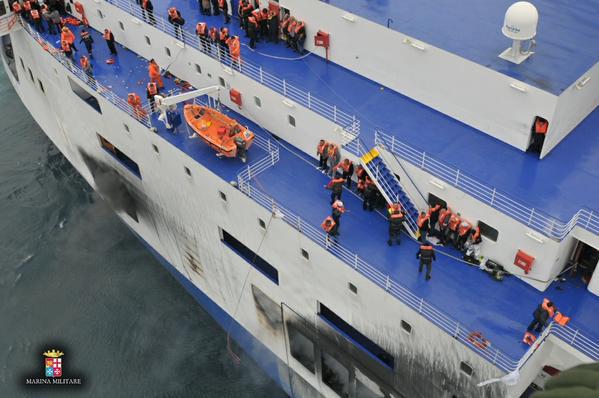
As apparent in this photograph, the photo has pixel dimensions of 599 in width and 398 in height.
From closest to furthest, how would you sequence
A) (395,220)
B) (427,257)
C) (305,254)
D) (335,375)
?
(427,257), (395,220), (305,254), (335,375)

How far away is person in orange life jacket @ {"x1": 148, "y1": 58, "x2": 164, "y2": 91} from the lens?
19609 millimetres

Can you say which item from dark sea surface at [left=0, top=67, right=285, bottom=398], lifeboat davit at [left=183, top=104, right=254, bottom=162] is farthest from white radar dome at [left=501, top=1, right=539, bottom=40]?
dark sea surface at [left=0, top=67, right=285, bottom=398]

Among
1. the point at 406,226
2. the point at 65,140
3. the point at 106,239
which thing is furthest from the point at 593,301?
the point at 65,140

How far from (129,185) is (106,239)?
395 cm

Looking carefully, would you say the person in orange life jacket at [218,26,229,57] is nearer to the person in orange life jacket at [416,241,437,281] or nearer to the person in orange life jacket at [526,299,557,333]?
the person in orange life jacket at [416,241,437,281]

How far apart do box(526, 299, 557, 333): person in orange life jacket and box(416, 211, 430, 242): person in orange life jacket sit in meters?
3.09

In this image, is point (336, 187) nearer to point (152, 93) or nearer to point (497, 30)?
point (497, 30)

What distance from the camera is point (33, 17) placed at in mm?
22750

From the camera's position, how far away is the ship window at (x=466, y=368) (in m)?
12.7

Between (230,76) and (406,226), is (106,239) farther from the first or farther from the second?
(406,226)

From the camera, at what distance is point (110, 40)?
70.4 ft

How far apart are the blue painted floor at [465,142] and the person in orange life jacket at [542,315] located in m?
2.06

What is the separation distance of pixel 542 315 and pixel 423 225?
335 cm

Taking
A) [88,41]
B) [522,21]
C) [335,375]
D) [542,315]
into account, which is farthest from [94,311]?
[522,21]
